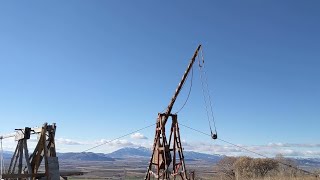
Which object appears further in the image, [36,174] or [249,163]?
[249,163]

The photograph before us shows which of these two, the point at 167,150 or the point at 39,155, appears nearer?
the point at 39,155

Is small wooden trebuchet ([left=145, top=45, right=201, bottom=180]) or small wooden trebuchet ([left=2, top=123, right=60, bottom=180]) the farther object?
small wooden trebuchet ([left=145, top=45, right=201, bottom=180])

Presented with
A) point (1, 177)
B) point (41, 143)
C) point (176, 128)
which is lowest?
point (1, 177)

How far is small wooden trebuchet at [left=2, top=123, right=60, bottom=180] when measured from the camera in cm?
1495

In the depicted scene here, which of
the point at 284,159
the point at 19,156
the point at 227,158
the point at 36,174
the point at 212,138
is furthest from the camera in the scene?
the point at 227,158

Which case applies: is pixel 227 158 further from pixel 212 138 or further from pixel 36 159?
pixel 36 159

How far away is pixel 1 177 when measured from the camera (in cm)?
1509

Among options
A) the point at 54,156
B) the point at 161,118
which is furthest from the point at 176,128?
the point at 54,156

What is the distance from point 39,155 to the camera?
15523mm

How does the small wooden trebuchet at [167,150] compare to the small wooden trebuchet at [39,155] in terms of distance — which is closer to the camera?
the small wooden trebuchet at [39,155]

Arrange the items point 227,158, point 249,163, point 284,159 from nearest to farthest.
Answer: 1. point 249,163
2. point 284,159
3. point 227,158

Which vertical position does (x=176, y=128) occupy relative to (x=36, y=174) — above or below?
above

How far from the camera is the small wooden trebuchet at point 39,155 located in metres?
15.0

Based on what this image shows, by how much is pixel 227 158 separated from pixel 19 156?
74265mm
